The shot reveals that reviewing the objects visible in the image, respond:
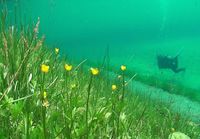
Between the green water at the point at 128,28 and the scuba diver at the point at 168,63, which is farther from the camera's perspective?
the green water at the point at 128,28

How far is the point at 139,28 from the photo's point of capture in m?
8.75

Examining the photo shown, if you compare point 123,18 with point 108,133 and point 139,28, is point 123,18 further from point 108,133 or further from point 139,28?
point 108,133

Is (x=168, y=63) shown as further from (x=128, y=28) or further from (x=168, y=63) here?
(x=128, y=28)

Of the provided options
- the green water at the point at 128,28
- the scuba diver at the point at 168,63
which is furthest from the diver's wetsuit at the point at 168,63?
the green water at the point at 128,28

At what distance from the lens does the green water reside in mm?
7413

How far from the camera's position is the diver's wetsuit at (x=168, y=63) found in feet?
22.1

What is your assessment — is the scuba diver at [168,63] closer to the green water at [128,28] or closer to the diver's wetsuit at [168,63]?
the diver's wetsuit at [168,63]

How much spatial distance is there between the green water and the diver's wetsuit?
0.10 metres

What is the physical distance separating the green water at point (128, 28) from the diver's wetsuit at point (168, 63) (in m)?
0.10

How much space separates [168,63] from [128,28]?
209 cm

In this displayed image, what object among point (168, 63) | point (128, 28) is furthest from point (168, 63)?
point (128, 28)

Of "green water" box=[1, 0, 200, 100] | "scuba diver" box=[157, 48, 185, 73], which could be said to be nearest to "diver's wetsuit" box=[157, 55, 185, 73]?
"scuba diver" box=[157, 48, 185, 73]

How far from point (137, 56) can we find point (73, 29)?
1282 mm

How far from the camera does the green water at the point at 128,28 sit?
7.41m
